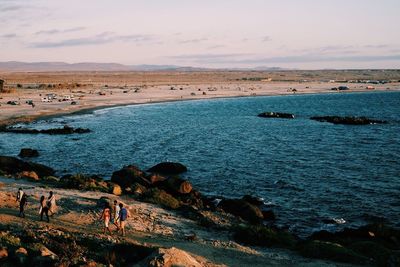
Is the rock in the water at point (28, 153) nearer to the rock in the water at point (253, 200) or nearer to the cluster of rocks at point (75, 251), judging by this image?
the rock in the water at point (253, 200)

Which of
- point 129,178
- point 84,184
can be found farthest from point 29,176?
point 129,178

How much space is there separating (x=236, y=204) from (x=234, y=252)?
9546mm

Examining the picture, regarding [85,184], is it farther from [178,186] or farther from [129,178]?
[178,186]

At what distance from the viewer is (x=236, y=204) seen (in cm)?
3148

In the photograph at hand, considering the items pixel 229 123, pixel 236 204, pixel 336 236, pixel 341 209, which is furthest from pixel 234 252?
pixel 229 123

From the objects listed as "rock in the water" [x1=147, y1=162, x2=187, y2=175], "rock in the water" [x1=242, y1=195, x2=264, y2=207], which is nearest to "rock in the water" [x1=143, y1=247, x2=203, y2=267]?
"rock in the water" [x1=242, y1=195, x2=264, y2=207]

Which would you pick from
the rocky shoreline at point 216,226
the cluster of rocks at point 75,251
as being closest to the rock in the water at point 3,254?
the cluster of rocks at point 75,251

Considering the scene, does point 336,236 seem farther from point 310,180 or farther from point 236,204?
point 310,180

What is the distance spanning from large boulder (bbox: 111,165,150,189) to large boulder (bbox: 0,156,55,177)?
23.6 feet

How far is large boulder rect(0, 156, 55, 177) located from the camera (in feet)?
134

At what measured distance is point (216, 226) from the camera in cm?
2684

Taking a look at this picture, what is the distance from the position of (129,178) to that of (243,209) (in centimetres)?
1137

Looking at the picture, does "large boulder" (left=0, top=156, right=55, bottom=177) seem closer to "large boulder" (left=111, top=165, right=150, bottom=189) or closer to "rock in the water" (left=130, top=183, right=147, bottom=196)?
"large boulder" (left=111, top=165, right=150, bottom=189)

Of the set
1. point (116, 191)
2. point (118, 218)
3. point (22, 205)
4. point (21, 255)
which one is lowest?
point (116, 191)
